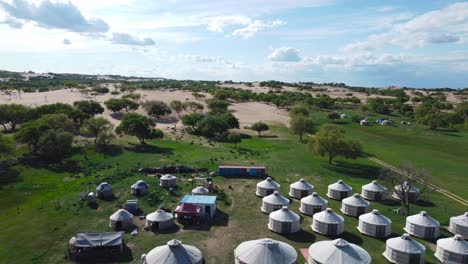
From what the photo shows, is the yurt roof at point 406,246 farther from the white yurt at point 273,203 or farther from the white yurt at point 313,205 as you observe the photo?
→ the white yurt at point 273,203

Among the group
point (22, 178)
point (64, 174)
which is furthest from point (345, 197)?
point (22, 178)

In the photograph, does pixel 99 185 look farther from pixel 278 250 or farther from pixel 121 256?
pixel 278 250

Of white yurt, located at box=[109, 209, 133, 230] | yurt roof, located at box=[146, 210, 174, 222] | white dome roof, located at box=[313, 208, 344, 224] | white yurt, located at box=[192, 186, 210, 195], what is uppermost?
white dome roof, located at box=[313, 208, 344, 224]

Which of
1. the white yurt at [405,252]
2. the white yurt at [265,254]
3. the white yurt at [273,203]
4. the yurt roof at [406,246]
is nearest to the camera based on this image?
the white yurt at [265,254]

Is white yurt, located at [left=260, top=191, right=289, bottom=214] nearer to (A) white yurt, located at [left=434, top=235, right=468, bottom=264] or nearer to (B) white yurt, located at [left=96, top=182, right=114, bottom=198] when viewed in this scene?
(A) white yurt, located at [left=434, top=235, right=468, bottom=264]

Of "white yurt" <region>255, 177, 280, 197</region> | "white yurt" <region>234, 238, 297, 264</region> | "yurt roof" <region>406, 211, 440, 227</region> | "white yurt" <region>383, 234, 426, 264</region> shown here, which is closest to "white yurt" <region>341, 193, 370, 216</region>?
"yurt roof" <region>406, 211, 440, 227</region>

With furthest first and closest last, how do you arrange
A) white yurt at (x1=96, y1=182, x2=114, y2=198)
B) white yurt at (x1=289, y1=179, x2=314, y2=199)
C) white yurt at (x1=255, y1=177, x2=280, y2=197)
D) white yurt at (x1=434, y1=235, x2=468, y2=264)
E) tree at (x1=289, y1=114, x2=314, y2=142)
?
tree at (x1=289, y1=114, x2=314, y2=142), white yurt at (x1=289, y1=179, x2=314, y2=199), white yurt at (x1=255, y1=177, x2=280, y2=197), white yurt at (x1=96, y1=182, x2=114, y2=198), white yurt at (x1=434, y1=235, x2=468, y2=264)

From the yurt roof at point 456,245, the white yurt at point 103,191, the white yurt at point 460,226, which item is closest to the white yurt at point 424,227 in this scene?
the white yurt at point 460,226
